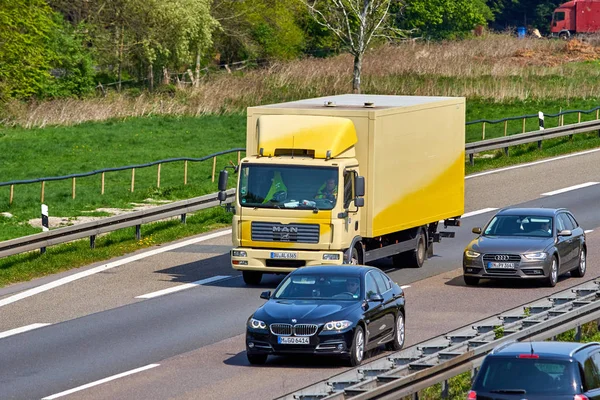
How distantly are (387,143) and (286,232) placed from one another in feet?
8.77

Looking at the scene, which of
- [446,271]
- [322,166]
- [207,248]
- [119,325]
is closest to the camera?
[119,325]

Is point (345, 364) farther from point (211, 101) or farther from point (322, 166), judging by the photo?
point (211, 101)

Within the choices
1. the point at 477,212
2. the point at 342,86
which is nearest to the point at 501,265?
the point at 477,212

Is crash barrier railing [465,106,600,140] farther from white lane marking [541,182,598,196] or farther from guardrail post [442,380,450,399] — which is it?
guardrail post [442,380,450,399]

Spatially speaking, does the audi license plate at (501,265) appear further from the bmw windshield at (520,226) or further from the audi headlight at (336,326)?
the audi headlight at (336,326)

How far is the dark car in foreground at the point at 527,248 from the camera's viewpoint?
24203 millimetres

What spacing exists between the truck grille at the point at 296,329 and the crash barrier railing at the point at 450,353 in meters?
1.75

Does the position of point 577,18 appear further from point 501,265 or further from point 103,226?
point 501,265

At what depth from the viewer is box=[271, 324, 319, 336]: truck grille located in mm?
17203

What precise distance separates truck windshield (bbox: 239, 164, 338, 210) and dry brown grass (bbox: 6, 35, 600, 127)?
3235 centimetres

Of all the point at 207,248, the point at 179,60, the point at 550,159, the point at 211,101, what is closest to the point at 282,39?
the point at 179,60

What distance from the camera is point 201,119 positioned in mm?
56844

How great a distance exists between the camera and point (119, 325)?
69.9ft

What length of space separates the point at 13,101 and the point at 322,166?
3801 centimetres
